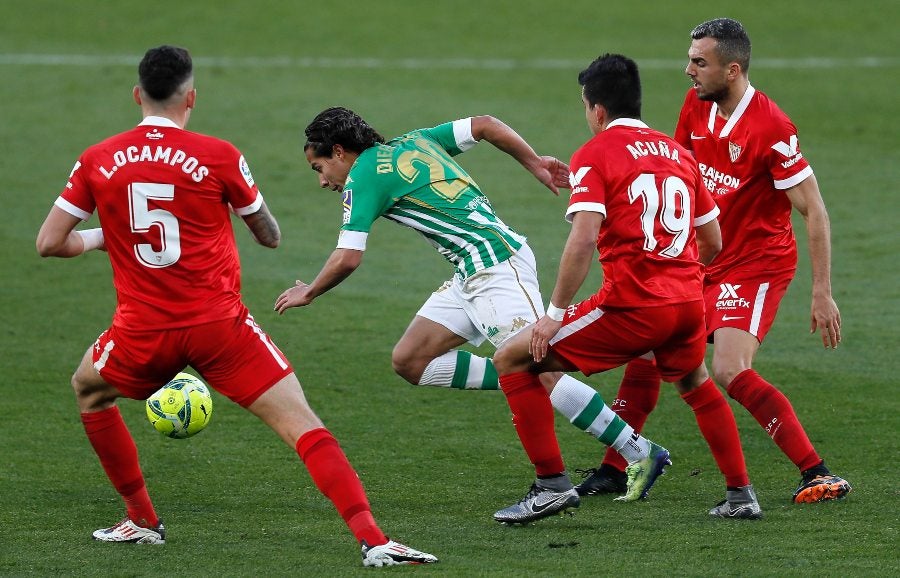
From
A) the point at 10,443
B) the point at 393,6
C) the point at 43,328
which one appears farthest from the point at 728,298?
the point at 393,6

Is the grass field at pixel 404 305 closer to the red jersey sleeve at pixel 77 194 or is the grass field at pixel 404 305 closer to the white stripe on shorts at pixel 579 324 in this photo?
the white stripe on shorts at pixel 579 324

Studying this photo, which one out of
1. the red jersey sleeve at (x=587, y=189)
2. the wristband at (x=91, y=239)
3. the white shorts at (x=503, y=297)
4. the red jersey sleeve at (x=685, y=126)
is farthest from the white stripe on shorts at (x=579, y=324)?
the wristband at (x=91, y=239)

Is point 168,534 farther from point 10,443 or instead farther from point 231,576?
point 10,443

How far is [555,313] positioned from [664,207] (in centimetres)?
64

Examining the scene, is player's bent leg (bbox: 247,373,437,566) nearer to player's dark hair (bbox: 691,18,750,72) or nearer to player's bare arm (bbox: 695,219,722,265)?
player's bare arm (bbox: 695,219,722,265)

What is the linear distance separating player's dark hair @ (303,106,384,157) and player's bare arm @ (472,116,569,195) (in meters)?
0.63

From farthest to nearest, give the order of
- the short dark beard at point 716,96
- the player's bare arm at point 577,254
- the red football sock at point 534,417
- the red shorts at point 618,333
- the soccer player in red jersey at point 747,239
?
the short dark beard at point 716,96
the soccer player in red jersey at point 747,239
the red football sock at point 534,417
the red shorts at point 618,333
the player's bare arm at point 577,254

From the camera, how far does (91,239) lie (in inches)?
226

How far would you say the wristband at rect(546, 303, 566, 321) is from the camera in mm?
5762

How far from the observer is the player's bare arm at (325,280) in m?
6.10

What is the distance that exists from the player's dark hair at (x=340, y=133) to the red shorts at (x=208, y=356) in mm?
1179

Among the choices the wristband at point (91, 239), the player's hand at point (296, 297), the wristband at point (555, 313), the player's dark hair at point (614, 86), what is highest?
the player's dark hair at point (614, 86)

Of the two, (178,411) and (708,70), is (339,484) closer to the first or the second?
(178,411)

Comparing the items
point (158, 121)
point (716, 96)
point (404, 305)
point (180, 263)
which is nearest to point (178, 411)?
point (180, 263)
